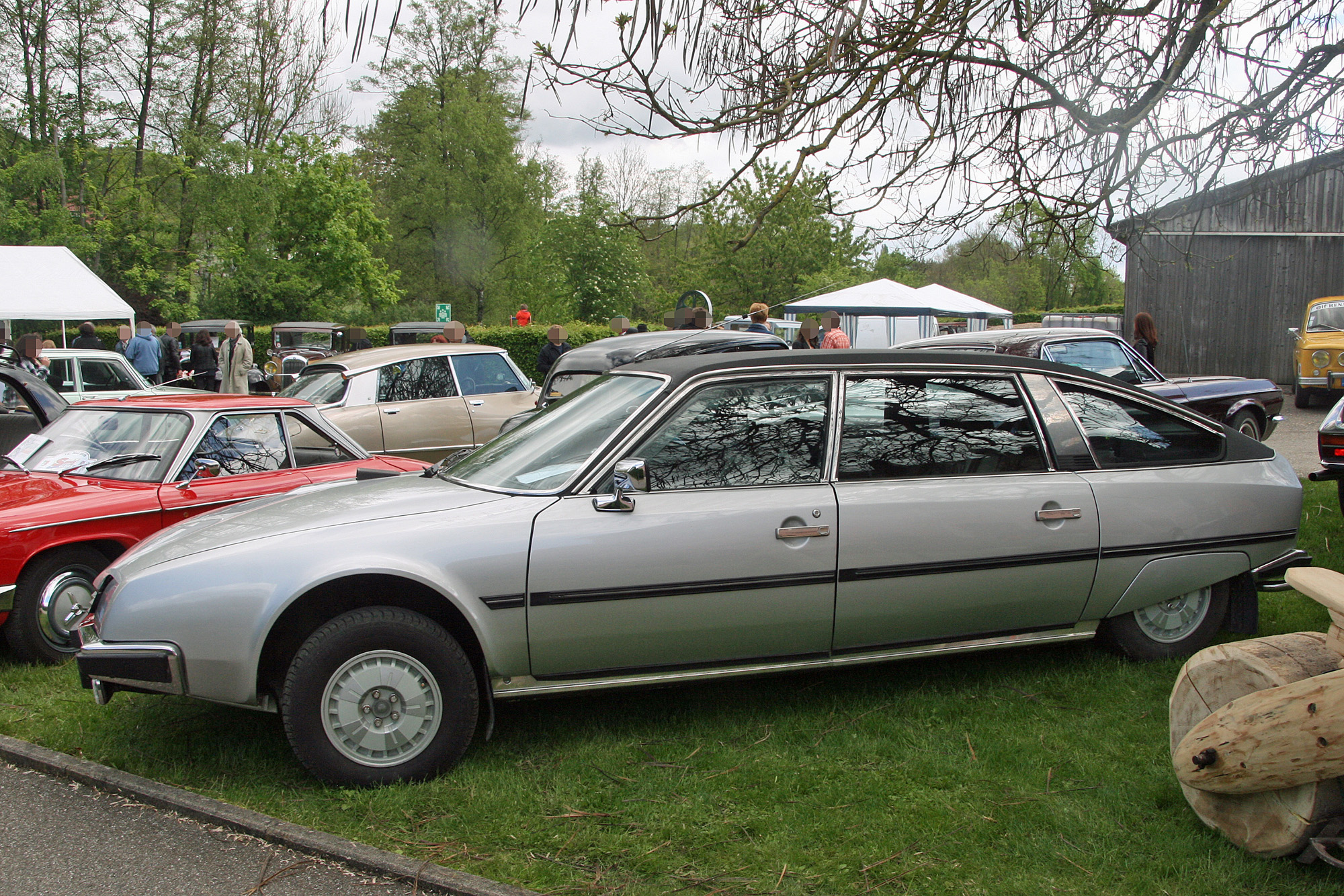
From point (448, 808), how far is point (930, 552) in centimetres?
203

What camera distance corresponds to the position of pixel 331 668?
3438mm

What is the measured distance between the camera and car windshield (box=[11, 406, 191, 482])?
549 centimetres

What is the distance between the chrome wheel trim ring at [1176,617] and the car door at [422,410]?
23.7 ft

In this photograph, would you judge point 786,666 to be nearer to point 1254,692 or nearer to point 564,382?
point 1254,692

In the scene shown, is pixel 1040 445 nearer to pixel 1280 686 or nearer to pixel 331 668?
pixel 1280 686

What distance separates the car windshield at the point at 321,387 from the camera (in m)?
9.88

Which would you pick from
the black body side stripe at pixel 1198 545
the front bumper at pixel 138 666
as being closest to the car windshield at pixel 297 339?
the front bumper at pixel 138 666

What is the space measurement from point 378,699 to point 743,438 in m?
1.67

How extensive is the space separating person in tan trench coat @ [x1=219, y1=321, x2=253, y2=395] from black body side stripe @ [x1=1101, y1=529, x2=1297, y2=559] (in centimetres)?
1430

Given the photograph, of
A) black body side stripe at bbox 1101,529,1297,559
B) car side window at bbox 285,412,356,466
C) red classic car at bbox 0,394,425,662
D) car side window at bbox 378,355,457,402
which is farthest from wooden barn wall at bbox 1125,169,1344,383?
red classic car at bbox 0,394,425,662

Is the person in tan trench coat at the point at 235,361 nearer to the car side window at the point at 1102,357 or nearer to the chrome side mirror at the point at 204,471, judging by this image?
the chrome side mirror at the point at 204,471

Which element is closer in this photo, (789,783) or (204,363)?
(789,783)

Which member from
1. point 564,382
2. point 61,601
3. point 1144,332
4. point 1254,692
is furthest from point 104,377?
point 1254,692

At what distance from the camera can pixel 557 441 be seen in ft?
13.6
